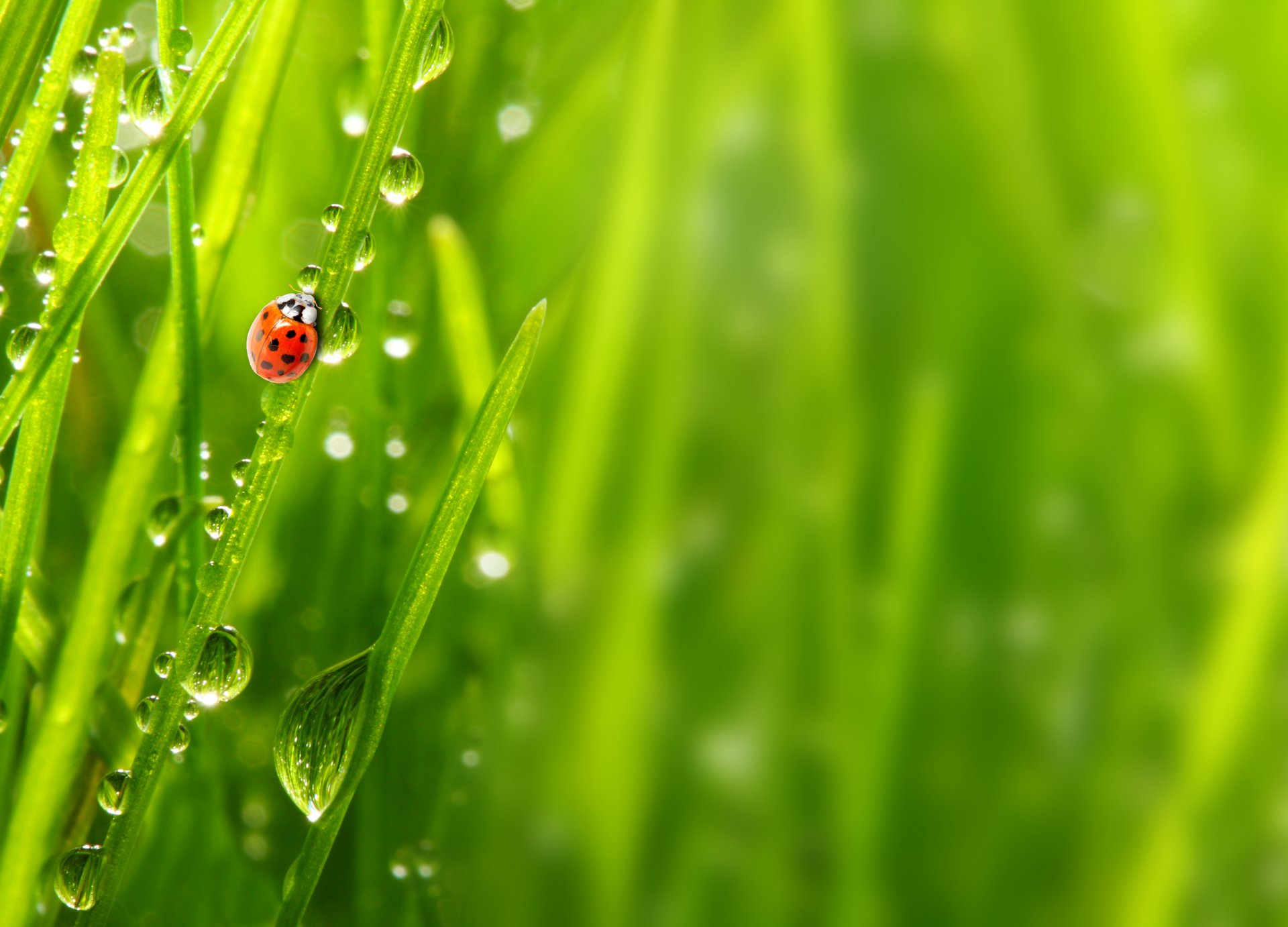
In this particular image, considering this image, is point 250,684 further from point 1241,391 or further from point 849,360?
point 1241,391

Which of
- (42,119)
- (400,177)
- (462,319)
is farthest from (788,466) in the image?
(42,119)

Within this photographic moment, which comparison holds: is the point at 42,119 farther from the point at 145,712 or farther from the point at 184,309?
the point at 145,712

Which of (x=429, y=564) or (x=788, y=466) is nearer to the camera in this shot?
(x=429, y=564)

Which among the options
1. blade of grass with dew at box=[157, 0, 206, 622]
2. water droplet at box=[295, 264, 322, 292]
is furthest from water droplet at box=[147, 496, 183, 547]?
water droplet at box=[295, 264, 322, 292]

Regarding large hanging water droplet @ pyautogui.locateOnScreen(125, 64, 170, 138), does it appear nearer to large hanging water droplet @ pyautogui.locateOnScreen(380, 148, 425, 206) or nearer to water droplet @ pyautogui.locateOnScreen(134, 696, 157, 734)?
large hanging water droplet @ pyautogui.locateOnScreen(380, 148, 425, 206)

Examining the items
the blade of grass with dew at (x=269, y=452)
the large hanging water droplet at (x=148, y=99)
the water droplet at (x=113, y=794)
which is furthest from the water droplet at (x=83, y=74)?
the water droplet at (x=113, y=794)

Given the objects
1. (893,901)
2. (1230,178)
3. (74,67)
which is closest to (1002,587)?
(893,901)
